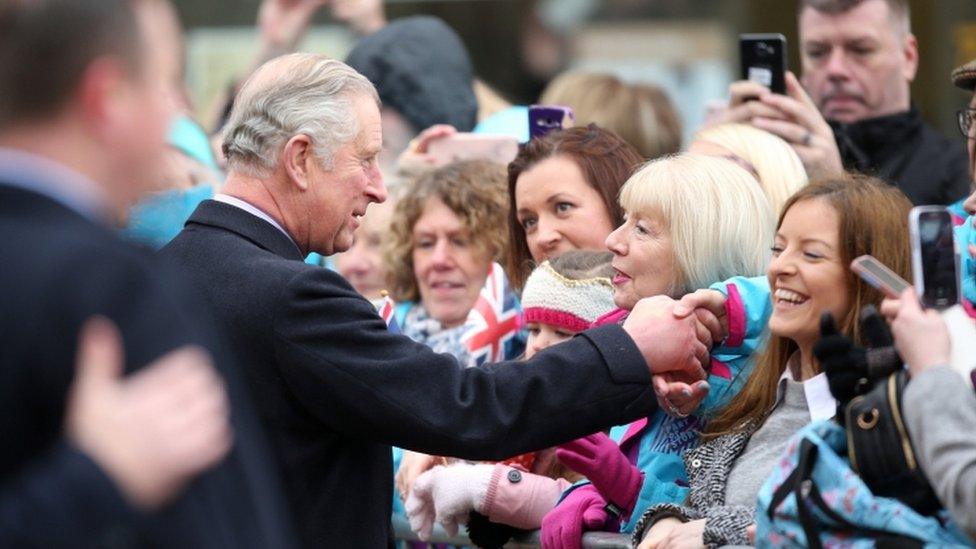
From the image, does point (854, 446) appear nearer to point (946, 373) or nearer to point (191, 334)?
point (946, 373)

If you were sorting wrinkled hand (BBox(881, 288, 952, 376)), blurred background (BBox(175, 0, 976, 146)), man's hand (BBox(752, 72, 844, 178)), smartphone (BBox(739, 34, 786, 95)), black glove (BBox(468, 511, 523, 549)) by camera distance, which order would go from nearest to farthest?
1. wrinkled hand (BBox(881, 288, 952, 376))
2. black glove (BBox(468, 511, 523, 549))
3. man's hand (BBox(752, 72, 844, 178))
4. smartphone (BBox(739, 34, 786, 95))
5. blurred background (BBox(175, 0, 976, 146))

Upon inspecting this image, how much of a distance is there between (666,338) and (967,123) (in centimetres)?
116

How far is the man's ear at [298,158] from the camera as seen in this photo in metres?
4.09

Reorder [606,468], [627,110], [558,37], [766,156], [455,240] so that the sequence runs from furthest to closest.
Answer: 1. [558,37]
2. [627,110]
3. [455,240]
4. [766,156]
5. [606,468]

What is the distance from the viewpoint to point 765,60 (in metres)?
5.67

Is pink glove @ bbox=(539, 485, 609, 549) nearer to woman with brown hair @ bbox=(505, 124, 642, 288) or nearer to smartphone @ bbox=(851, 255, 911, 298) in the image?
woman with brown hair @ bbox=(505, 124, 642, 288)

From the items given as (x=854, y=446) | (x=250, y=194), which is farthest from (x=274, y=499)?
(x=250, y=194)

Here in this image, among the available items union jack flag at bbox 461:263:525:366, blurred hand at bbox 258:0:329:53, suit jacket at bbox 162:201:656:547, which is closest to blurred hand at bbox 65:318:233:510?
suit jacket at bbox 162:201:656:547

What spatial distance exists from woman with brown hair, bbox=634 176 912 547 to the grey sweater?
62 centimetres

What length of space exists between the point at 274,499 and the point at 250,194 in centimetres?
173

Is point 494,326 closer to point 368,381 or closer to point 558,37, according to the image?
point 368,381

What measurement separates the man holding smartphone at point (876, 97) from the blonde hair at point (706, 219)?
172 centimetres

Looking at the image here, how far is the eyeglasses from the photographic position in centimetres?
430

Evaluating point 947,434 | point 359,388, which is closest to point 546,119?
point 359,388
